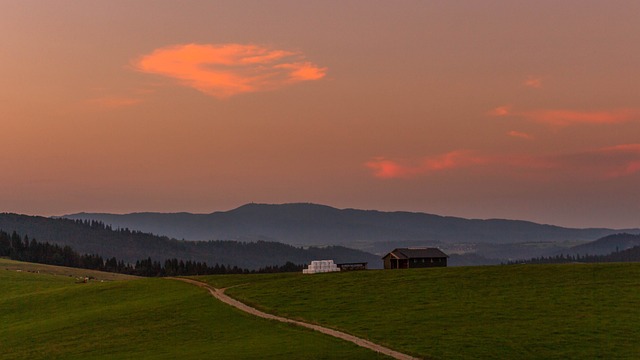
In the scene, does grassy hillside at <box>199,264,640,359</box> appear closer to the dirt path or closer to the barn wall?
the dirt path

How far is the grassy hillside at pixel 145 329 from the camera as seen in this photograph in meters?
60.5

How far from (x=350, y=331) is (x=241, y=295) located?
29.3 m

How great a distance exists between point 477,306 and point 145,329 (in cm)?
3474

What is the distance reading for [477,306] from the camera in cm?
7412

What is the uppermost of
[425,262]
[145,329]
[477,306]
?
[425,262]

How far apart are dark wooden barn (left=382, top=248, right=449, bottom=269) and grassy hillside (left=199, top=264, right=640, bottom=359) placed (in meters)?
19.3

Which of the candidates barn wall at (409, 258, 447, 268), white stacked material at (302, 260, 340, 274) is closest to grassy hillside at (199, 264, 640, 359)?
white stacked material at (302, 260, 340, 274)

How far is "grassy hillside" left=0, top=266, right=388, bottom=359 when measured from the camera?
198ft

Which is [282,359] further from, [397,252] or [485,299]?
[397,252]

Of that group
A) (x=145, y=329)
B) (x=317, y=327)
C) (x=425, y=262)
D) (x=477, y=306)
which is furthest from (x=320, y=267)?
(x=317, y=327)

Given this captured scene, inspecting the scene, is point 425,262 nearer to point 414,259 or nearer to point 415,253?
point 414,259

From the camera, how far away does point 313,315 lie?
74375mm

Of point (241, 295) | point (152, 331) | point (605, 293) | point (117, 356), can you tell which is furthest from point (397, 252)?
point (117, 356)

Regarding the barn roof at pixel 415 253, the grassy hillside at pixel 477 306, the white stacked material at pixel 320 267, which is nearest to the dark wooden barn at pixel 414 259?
the barn roof at pixel 415 253
